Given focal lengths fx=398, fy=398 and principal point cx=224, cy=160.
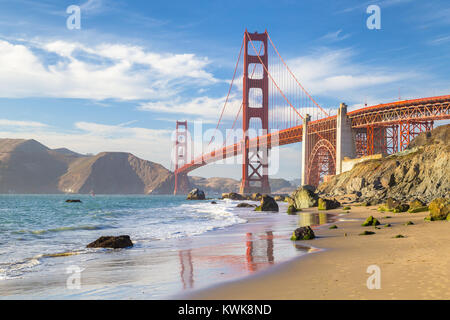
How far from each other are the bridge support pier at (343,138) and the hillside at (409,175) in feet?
25.1

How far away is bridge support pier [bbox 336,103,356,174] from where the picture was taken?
2080 inches

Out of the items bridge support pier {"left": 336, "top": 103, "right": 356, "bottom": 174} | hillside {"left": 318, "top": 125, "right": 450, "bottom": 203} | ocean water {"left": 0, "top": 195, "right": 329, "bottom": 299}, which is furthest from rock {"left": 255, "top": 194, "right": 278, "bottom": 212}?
bridge support pier {"left": 336, "top": 103, "right": 356, "bottom": 174}

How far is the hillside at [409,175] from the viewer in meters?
26.9

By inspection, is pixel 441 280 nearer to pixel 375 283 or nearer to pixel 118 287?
pixel 375 283

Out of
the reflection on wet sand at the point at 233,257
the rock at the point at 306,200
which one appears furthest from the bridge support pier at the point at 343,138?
the reflection on wet sand at the point at 233,257

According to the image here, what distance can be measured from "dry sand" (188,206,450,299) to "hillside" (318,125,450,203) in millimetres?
18261

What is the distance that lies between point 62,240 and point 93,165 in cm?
18964

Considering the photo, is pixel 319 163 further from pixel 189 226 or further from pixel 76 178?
pixel 76 178

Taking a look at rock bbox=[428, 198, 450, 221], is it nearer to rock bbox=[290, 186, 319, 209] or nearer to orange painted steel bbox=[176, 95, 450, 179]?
rock bbox=[290, 186, 319, 209]

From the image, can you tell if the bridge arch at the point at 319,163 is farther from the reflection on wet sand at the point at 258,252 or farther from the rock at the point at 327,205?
the reflection on wet sand at the point at 258,252

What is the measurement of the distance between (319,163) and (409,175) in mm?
33756

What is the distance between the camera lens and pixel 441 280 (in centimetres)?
Answer: 529

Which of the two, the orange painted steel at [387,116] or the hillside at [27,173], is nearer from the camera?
the orange painted steel at [387,116]
